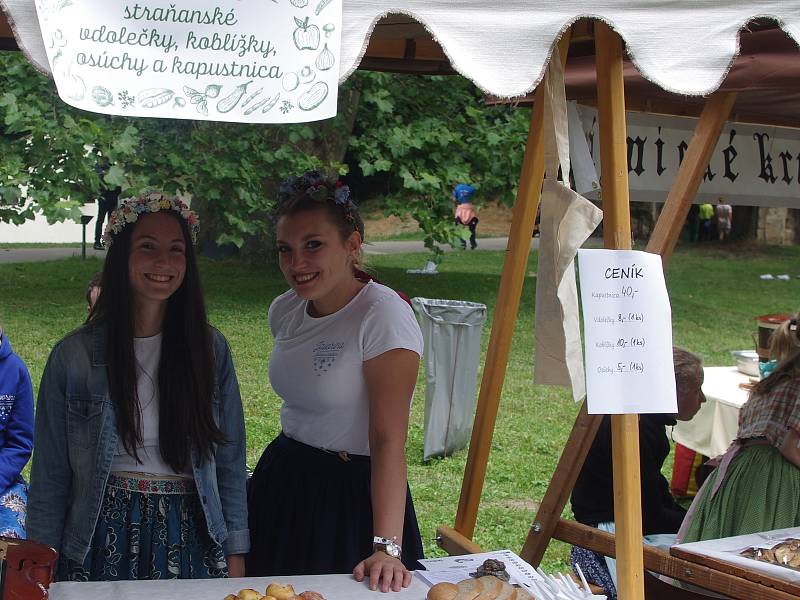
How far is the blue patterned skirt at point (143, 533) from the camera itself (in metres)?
2.37

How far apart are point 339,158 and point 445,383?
602cm

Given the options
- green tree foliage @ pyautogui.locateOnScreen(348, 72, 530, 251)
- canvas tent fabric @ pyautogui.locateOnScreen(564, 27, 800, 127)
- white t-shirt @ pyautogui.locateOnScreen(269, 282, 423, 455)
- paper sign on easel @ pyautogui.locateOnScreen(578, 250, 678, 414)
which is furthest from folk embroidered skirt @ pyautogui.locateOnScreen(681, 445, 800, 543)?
green tree foliage @ pyautogui.locateOnScreen(348, 72, 530, 251)

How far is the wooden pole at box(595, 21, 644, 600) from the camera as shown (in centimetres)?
221

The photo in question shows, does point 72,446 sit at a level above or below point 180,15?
below

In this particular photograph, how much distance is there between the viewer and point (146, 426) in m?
2.38

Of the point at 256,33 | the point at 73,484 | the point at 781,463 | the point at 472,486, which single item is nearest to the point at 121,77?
the point at 256,33

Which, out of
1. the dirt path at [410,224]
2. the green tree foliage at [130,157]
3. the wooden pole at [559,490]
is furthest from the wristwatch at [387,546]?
the dirt path at [410,224]

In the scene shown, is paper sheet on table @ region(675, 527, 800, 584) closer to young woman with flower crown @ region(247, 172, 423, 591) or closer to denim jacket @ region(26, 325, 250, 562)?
young woman with flower crown @ region(247, 172, 423, 591)

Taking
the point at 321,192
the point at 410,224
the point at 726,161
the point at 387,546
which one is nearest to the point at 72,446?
the point at 387,546

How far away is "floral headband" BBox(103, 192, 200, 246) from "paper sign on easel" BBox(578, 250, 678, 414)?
1103 millimetres

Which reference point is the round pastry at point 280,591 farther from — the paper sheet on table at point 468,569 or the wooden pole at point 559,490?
the wooden pole at point 559,490

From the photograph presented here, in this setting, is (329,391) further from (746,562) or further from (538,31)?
(746,562)

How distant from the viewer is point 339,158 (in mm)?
11648

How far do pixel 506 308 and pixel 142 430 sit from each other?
1.26 metres
